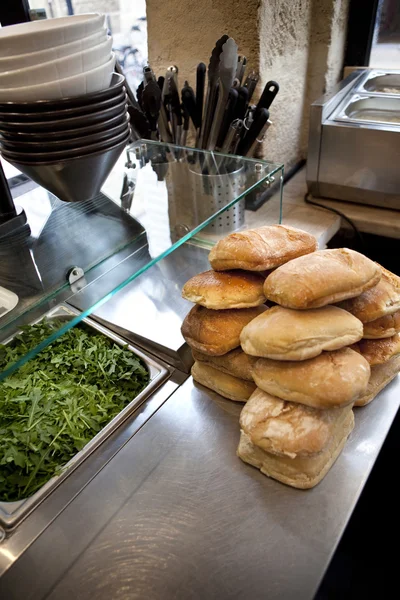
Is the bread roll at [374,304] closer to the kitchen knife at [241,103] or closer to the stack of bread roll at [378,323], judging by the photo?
the stack of bread roll at [378,323]

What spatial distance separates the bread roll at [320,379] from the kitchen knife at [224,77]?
28.3 inches

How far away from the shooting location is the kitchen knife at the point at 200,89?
1.15 m

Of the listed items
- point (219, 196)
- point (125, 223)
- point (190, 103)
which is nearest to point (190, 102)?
point (190, 103)

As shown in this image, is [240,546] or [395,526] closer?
[240,546]

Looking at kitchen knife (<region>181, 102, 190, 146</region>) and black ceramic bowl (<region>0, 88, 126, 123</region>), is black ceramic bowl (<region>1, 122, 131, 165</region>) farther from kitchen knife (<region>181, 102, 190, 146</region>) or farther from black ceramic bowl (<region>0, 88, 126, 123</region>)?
kitchen knife (<region>181, 102, 190, 146</region>)

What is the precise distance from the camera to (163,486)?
2.36 feet

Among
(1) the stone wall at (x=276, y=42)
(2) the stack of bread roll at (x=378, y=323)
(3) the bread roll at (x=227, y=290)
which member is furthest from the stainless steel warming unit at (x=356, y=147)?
(3) the bread roll at (x=227, y=290)

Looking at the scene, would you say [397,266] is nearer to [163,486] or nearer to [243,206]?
[243,206]

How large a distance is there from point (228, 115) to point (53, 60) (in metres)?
0.58

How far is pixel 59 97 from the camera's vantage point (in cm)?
65

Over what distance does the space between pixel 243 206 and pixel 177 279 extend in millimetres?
249

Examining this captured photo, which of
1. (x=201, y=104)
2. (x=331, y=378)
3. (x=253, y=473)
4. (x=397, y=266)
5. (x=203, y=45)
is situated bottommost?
(x=397, y=266)

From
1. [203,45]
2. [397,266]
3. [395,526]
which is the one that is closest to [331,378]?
[395,526]

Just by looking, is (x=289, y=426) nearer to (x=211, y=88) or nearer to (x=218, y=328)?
(x=218, y=328)
